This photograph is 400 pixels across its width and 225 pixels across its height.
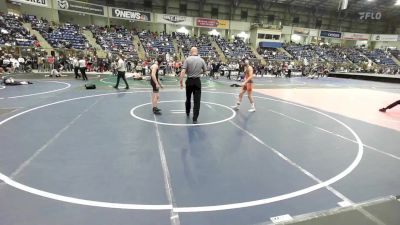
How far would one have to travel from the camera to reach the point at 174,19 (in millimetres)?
37781

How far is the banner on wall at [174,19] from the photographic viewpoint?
121 ft

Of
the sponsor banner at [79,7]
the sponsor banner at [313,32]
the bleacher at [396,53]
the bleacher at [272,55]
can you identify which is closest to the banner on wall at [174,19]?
the sponsor banner at [79,7]

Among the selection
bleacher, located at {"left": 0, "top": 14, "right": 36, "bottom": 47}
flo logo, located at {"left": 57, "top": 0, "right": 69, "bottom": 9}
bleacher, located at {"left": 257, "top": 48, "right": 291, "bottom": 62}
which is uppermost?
flo logo, located at {"left": 57, "top": 0, "right": 69, "bottom": 9}

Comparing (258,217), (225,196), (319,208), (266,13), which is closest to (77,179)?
(225,196)

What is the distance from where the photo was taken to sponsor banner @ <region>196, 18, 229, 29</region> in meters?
39.4

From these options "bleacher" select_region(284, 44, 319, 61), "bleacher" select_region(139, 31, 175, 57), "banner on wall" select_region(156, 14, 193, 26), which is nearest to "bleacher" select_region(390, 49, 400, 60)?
"bleacher" select_region(284, 44, 319, 61)

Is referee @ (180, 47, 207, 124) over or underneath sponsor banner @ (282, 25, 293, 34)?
underneath

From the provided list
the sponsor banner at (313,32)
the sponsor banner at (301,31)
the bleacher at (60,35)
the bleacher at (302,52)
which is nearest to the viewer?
the bleacher at (60,35)

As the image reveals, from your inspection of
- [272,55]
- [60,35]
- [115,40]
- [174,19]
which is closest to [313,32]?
[272,55]

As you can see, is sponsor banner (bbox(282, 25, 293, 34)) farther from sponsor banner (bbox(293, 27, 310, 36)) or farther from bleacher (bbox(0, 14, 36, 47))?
bleacher (bbox(0, 14, 36, 47))

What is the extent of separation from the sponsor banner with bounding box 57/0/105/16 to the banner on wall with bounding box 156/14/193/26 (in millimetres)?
7770

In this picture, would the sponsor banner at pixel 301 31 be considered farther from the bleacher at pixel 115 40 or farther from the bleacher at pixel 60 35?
the bleacher at pixel 60 35

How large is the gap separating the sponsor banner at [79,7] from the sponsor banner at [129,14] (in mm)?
1471

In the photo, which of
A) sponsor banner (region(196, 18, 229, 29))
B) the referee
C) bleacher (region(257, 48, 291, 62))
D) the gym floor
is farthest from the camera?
sponsor banner (region(196, 18, 229, 29))
